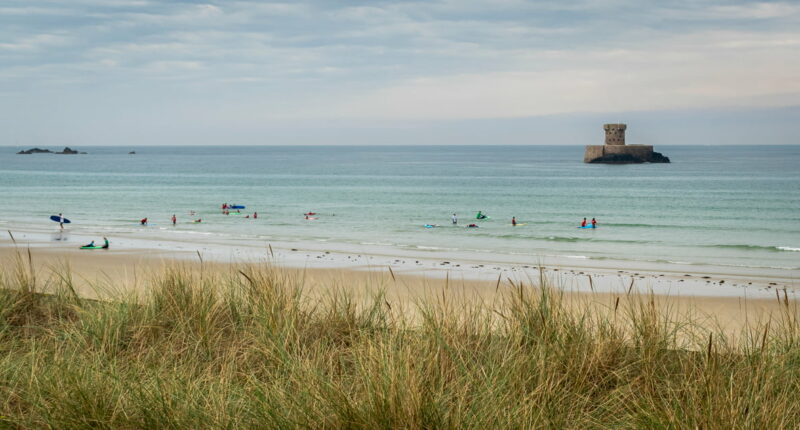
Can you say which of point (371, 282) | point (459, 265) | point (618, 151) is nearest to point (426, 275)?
point (459, 265)

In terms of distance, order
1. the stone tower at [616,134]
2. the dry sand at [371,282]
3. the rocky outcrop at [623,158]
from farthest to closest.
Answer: the stone tower at [616,134] → the rocky outcrop at [623,158] → the dry sand at [371,282]

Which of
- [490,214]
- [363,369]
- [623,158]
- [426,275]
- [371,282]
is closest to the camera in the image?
[363,369]

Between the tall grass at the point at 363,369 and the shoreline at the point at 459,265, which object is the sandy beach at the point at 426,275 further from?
the tall grass at the point at 363,369

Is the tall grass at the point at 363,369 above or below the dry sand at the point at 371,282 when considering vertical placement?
above

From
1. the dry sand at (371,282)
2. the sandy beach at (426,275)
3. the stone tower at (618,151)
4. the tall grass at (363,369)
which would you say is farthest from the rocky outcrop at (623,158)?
the tall grass at (363,369)

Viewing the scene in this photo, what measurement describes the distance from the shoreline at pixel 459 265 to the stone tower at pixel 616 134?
335 feet

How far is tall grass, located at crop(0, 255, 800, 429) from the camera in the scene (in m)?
4.45

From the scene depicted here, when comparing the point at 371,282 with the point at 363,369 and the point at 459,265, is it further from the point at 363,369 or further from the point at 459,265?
the point at 459,265

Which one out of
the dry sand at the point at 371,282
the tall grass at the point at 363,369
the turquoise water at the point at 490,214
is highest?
the tall grass at the point at 363,369

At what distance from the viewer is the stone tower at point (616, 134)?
121400mm

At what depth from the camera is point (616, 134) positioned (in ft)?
400

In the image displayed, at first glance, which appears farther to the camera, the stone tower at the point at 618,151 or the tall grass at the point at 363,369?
the stone tower at the point at 618,151

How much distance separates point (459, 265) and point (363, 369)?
15.7 m

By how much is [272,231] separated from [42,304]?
23412 mm
